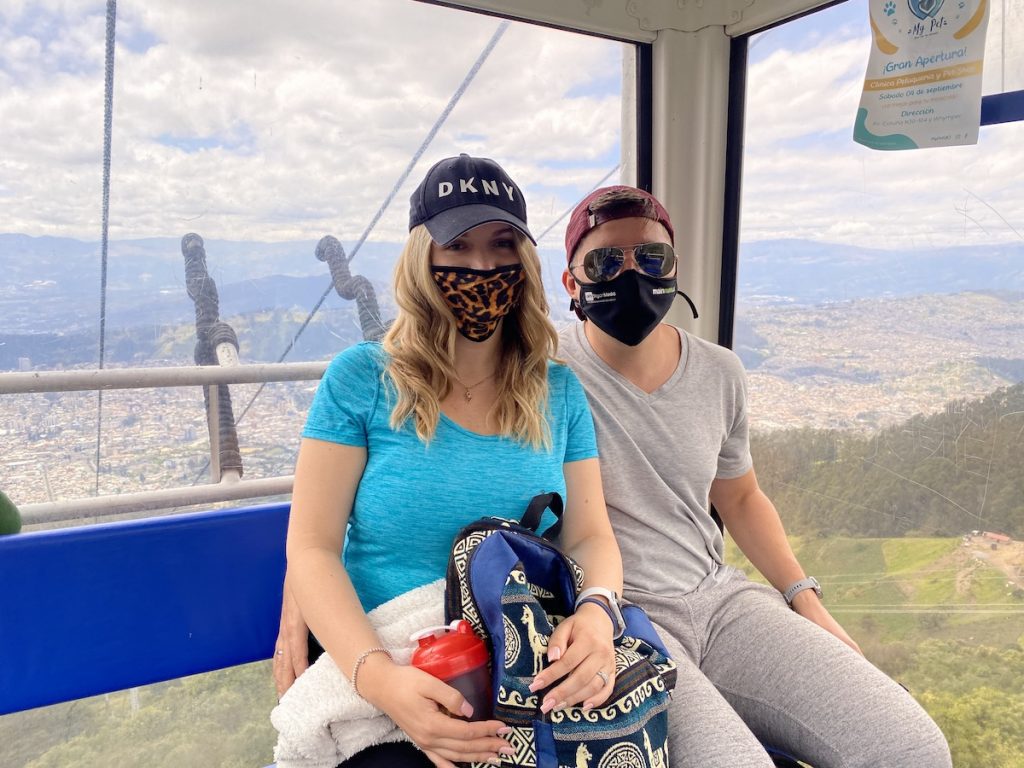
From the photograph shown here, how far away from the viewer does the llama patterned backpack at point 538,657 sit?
1.08 m

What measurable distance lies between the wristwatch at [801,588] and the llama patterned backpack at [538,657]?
23.0 inches

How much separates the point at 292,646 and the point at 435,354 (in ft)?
2.03

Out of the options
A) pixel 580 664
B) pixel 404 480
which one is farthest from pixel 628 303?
pixel 580 664

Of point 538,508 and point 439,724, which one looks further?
point 538,508

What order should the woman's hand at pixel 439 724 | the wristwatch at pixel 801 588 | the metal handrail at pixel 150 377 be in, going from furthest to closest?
1. the metal handrail at pixel 150 377
2. the wristwatch at pixel 801 588
3. the woman's hand at pixel 439 724

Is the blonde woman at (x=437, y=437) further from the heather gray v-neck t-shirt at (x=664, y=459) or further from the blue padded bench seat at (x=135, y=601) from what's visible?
the blue padded bench seat at (x=135, y=601)

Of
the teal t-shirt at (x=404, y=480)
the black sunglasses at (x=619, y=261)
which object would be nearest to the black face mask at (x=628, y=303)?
the black sunglasses at (x=619, y=261)

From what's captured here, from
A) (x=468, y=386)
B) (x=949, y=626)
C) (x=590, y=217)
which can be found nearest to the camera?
(x=468, y=386)

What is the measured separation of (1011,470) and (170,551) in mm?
1969

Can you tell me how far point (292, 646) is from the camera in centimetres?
136

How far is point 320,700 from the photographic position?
3.84 feet

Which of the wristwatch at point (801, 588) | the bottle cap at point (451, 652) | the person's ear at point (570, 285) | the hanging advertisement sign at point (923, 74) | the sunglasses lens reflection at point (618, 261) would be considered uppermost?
the hanging advertisement sign at point (923, 74)

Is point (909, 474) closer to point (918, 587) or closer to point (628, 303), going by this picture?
point (918, 587)

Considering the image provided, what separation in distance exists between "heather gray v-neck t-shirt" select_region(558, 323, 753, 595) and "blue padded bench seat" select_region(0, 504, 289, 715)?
760 mm
